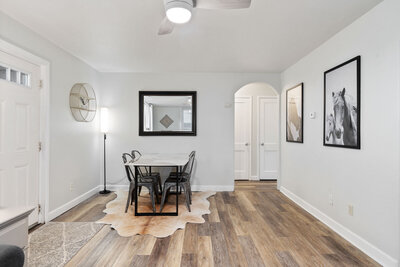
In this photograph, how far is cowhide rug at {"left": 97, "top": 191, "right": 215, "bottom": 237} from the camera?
104 inches

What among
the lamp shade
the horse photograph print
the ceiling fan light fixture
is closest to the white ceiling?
the ceiling fan light fixture

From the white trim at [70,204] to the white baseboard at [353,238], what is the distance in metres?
3.67

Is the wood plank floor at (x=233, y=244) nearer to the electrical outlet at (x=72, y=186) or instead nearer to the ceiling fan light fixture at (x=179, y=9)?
the electrical outlet at (x=72, y=186)

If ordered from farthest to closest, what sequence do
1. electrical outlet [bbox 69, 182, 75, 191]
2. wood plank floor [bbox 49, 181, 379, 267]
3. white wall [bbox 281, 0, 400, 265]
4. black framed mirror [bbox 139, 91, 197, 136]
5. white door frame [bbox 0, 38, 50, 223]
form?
1. black framed mirror [bbox 139, 91, 197, 136]
2. electrical outlet [bbox 69, 182, 75, 191]
3. white door frame [bbox 0, 38, 50, 223]
4. wood plank floor [bbox 49, 181, 379, 267]
5. white wall [bbox 281, 0, 400, 265]

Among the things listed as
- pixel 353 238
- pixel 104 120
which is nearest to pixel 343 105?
pixel 353 238

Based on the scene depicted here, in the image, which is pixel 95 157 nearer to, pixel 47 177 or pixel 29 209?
pixel 47 177

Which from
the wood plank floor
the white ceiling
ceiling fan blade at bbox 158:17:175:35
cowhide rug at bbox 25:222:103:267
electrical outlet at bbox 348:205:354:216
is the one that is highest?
the white ceiling

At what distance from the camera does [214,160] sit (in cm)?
444

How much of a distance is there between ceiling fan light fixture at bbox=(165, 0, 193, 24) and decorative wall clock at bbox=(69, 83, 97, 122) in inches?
96.9

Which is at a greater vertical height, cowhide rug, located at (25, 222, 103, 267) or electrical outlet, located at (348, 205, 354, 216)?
electrical outlet, located at (348, 205, 354, 216)

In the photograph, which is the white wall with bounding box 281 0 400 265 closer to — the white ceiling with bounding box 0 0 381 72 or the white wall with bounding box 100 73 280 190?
the white ceiling with bounding box 0 0 381 72

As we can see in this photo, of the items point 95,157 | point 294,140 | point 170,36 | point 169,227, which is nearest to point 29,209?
point 169,227

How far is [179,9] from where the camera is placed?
65.1 inches

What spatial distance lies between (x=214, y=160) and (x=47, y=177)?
2.81 meters
